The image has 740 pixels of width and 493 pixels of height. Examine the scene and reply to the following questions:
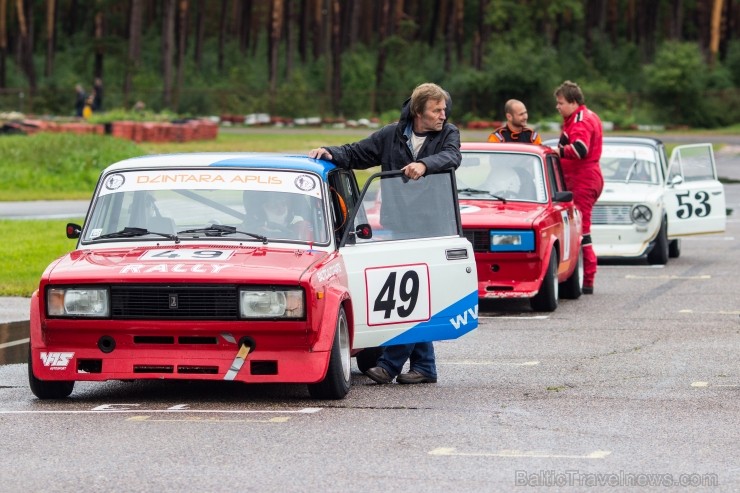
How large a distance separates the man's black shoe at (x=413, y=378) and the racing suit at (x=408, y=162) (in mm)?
24

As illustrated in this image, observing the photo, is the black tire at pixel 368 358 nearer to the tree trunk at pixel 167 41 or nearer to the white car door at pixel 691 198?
the white car door at pixel 691 198

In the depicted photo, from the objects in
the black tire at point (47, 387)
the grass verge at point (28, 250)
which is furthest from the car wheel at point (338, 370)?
the grass verge at point (28, 250)

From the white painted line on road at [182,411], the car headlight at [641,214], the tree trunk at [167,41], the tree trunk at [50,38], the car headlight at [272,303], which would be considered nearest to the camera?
the car headlight at [272,303]

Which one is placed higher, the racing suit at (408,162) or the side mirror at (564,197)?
the racing suit at (408,162)

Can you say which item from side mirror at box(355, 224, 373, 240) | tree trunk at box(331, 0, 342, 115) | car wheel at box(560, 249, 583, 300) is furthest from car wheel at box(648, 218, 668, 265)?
tree trunk at box(331, 0, 342, 115)

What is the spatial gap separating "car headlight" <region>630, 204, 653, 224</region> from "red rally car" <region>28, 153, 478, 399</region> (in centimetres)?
872

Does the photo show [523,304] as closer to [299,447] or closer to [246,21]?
[299,447]

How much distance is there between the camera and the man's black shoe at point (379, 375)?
32.2 feet

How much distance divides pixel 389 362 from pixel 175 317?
1803mm

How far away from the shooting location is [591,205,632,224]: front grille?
734 inches

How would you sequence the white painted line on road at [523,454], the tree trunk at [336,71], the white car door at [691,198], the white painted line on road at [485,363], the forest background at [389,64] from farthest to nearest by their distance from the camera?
the tree trunk at [336,71] < the forest background at [389,64] < the white car door at [691,198] < the white painted line on road at [485,363] < the white painted line on road at [523,454]

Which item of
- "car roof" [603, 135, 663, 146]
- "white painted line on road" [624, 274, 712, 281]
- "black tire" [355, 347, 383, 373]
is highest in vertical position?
"car roof" [603, 135, 663, 146]

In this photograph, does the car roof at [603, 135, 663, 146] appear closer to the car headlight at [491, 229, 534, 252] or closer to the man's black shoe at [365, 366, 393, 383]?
the car headlight at [491, 229, 534, 252]

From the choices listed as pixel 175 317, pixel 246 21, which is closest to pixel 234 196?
pixel 175 317
